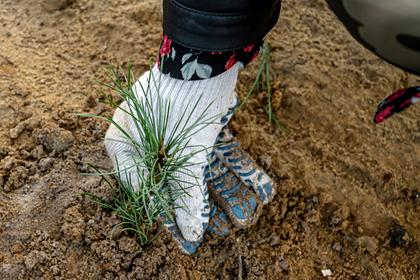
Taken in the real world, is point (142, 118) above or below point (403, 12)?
below

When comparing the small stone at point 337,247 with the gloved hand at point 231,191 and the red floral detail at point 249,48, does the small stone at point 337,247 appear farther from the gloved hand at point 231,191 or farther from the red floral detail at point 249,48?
the red floral detail at point 249,48

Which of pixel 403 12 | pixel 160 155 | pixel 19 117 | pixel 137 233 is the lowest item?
pixel 137 233

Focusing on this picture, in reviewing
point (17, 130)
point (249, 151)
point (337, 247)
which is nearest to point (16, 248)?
point (17, 130)

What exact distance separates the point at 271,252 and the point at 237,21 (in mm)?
771

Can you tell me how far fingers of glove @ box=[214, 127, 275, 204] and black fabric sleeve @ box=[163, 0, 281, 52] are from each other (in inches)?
21.8

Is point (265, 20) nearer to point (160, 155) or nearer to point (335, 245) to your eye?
point (160, 155)

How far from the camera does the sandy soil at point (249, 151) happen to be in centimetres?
146

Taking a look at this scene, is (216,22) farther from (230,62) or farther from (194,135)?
(194,135)

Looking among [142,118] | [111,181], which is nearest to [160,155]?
[142,118]

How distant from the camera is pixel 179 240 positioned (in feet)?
5.03


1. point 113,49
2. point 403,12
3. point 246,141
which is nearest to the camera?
point 403,12

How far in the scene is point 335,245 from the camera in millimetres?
1643

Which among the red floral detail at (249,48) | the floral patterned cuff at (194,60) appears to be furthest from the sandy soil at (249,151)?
the red floral detail at (249,48)

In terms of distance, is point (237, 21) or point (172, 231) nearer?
point (237, 21)
